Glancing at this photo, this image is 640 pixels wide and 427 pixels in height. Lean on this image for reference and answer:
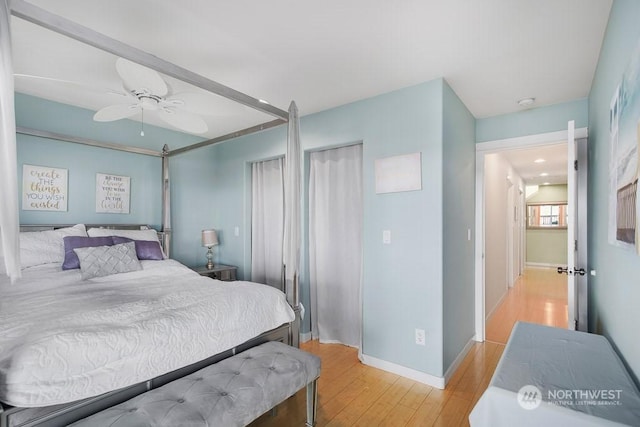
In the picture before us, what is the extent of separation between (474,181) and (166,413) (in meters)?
3.37

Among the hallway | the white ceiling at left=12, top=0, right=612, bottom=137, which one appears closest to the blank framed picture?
the white ceiling at left=12, top=0, right=612, bottom=137

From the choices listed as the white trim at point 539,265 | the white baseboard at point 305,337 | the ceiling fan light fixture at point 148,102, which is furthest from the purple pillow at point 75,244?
the white trim at point 539,265

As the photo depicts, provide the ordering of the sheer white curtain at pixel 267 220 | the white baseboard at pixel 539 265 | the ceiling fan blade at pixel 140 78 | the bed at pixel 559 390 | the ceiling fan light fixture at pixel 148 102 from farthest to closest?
1. the white baseboard at pixel 539 265
2. the sheer white curtain at pixel 267 220
3. the ceiling fan light fixture at pixel 148 102
4. the ceiling fan blade at pixel 140 78
5. the bed at pixel 559 390

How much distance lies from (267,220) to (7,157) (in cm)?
289

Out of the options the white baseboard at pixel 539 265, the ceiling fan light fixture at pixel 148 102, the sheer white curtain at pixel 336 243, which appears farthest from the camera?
the white baseboard at pixel 539 265

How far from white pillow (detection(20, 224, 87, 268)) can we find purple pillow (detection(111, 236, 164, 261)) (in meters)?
0.40

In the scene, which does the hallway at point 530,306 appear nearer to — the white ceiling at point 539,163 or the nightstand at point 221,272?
the white ceiling at point 539,163

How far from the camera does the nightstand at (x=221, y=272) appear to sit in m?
3.80

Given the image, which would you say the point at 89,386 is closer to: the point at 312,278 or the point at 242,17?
the point at 242,17

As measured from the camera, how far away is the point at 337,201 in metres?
3.29

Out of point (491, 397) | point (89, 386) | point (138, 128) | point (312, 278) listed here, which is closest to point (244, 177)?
point (138, 128)

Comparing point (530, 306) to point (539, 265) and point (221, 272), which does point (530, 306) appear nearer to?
point (221, 272)

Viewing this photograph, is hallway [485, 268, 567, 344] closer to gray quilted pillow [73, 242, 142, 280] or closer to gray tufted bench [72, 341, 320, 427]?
gray tufted bench [72, 341, 320, 427]

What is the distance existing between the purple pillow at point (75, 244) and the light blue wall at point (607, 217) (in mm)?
3526
